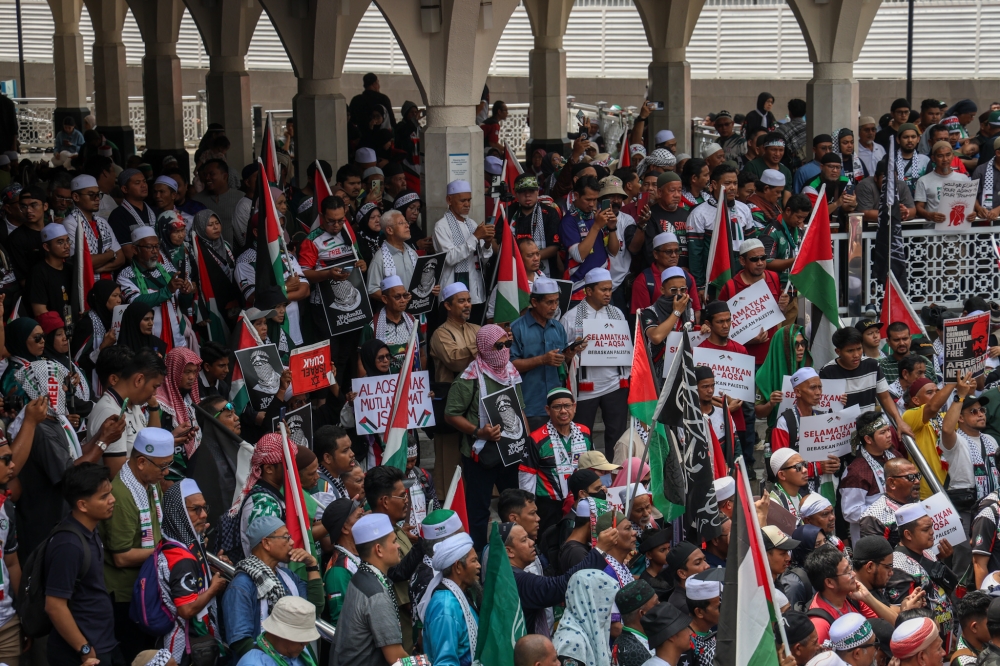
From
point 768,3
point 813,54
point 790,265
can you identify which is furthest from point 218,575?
point 768,3

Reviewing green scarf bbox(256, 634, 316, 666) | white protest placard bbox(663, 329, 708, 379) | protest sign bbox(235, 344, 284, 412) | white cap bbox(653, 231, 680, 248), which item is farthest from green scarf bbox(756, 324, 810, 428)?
green scarf bbox(256, 634, 316, 666)

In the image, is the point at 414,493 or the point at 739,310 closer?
the point at 414,493

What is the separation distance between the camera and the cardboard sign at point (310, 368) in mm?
9461

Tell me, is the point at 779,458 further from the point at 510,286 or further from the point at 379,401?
the point at 510,286

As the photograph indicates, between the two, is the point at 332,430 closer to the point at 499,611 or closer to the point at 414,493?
the point at 414,493

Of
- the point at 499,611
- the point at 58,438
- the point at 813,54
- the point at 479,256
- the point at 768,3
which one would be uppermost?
the point at 768,3

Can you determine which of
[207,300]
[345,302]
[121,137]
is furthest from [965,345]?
[121,137]

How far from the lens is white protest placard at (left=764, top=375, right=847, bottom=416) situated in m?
9.83

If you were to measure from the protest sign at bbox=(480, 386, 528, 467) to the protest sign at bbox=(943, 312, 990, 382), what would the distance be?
10.5ft

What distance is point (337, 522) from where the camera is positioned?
733 cm

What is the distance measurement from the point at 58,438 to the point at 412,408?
256 centimetres

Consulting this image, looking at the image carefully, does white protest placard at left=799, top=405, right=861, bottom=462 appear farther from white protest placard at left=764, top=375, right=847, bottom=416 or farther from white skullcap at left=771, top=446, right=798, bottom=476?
white skullcap at left=771, top=446, right=798, bottom=476

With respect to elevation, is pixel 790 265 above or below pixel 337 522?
above

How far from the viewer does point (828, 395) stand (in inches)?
389
